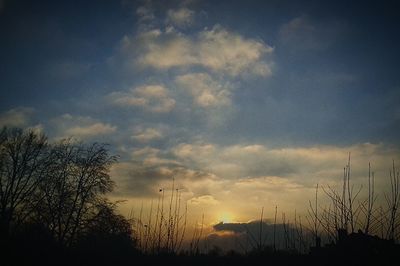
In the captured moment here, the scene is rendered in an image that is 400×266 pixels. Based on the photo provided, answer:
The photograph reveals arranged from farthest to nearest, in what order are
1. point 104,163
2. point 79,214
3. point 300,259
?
1. point 104,163
2. point 79,214
3. point 300,259

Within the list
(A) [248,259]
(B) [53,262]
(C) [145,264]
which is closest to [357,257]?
(A) [248,259]

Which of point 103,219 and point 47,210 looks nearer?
point 47,210

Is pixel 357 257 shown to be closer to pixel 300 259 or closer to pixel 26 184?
pixel 300 259

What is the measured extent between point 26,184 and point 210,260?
22952mm

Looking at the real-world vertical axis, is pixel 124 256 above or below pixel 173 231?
below

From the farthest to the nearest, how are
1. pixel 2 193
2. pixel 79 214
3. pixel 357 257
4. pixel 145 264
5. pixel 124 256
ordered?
1. pixel 79 214
2. pixel 2 193
3. pixel 124 256
4. pixel 145 264
5. pixel 357 257

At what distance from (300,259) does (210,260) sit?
336 cm

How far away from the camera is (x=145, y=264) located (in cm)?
1180

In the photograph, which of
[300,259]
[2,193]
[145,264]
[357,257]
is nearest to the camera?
[357,257]

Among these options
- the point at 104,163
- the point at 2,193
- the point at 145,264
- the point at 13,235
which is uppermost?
the point at 104,163

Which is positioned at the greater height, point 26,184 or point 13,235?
point 26,184

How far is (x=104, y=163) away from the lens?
107ft

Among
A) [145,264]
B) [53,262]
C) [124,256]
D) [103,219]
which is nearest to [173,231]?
[145,264]

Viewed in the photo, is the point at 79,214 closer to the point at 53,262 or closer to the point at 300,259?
the point at 53,262
